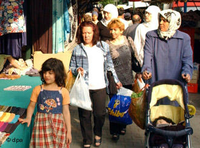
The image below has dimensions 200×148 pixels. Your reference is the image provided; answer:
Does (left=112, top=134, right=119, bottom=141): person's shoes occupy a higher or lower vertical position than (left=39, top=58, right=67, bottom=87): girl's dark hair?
lower

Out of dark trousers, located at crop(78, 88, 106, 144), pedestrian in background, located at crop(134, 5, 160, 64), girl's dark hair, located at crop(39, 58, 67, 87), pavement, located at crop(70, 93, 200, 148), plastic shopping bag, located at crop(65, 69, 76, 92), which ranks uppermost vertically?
pedestrian in background, located at crop(134, 5, 160, 64)

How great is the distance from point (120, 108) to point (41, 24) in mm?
3505

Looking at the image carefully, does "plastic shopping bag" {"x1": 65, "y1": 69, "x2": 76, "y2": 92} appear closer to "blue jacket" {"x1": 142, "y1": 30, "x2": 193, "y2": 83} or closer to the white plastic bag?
the white plastic bag

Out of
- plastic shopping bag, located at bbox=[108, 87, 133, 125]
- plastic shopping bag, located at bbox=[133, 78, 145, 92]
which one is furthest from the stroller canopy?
plastic shopping bag, located at bbox=[133, 78, 145, 92]

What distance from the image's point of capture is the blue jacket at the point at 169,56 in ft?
11.3

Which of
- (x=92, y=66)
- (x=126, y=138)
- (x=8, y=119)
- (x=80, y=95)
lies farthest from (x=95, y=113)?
(x=8, y=119)

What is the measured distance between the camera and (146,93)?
3234 millimetres

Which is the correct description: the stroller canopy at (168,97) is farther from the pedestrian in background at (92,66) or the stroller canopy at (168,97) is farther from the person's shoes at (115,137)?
the person's shoes at (115,137)

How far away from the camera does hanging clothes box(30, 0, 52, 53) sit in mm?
6473

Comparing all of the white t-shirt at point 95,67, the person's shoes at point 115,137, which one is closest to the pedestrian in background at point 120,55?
the person's shoes at point 115,137

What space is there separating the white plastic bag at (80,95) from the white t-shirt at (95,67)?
0.83ft

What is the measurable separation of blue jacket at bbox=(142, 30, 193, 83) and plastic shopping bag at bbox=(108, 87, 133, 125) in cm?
57

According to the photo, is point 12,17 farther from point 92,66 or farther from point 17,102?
point 92,66

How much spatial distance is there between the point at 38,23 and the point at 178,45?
398cm
